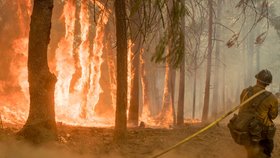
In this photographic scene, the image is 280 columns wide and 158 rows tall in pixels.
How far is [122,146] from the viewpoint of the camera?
8891mm

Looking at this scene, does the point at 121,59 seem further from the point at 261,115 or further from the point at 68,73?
the point at 68,73

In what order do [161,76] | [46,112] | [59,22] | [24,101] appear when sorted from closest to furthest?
[46,112] < [24,101] < [59,22] < [161,76]

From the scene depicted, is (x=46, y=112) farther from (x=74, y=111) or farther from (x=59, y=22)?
(x=59, y=22)

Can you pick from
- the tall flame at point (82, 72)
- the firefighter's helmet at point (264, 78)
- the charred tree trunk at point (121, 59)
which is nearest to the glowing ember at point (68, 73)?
the tall flame at point (82, 72)

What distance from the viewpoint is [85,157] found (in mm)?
7922

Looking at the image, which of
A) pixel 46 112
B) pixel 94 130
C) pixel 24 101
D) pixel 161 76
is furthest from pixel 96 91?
pixel 161 76

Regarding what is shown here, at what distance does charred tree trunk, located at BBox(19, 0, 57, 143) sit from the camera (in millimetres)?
8273

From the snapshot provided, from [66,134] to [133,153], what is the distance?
1856 millimetres

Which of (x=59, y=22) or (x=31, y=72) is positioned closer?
(x=31, y=72)

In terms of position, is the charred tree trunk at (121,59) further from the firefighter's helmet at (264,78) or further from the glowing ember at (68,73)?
the glowing ember at (68,73)

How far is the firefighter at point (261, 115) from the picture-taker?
279 inches

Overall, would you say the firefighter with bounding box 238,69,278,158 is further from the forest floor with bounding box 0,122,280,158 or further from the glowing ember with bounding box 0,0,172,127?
the glowing ember with bounding box 0,0,172,127

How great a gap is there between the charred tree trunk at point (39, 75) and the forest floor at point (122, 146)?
0.38 meters

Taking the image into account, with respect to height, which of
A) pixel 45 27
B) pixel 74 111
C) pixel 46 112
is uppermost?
pixel 45 27
